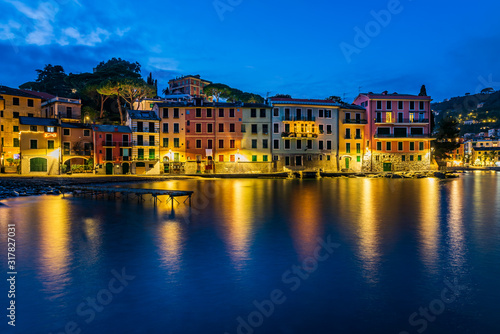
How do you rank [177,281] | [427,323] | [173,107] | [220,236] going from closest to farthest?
[427,323], [177,281], [220,236], [173,107]

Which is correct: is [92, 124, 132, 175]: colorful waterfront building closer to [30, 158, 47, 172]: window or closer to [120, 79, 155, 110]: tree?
[30, 158, 47, 172]: window

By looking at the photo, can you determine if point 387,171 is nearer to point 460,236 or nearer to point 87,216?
point 460,236

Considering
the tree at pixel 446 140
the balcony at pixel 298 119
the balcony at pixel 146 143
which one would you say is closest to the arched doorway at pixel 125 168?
the balcony at pixel 146 143

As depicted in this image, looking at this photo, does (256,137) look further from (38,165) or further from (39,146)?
(38,165)

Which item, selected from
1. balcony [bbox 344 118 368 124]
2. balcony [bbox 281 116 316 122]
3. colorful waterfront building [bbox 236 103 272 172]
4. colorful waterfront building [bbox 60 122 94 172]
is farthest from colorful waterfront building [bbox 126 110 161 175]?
balcony [bbox 344 118 368 124]

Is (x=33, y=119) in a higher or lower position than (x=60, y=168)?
higher

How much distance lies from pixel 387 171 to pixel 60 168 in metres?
56.7

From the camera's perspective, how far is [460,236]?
51.8 feet

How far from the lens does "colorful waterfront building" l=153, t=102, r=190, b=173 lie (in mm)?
60531

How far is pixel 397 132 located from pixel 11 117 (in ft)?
219

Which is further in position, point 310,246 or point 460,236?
point 460,236

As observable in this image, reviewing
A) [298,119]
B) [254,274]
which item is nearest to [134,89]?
[298,119]

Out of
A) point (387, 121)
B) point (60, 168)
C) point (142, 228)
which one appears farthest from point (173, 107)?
point (142, 228)

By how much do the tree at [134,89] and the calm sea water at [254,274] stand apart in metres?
48.3
